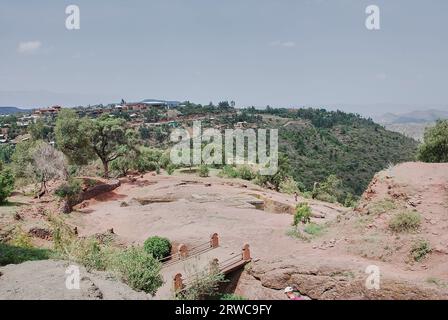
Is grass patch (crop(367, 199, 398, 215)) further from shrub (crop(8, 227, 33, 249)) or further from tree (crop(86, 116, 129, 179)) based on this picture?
tree (crop(86, 116, 129, 179))

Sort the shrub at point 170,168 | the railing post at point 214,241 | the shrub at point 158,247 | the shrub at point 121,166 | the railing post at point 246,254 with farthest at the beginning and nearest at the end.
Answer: the shrub at point 170,168, the shrub at point 121,166, the railing post at point 214,241, the shrub at point 158,247, the railing post at point 246,254

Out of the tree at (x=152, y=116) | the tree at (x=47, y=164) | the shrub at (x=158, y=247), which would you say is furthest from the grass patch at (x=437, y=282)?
the tree at (x=152, y=116)

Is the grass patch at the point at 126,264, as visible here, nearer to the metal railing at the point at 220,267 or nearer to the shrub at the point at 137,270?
the shrub at the point at 137,270

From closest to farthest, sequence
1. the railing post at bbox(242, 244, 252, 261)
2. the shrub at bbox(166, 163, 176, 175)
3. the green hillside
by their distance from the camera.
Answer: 1. the railing post at bbox(242, 244, 252, 261)
2. the shrub at bbox(166, 163, 176, 175)
3. the green hillside

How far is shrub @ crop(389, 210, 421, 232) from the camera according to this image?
1554 cm

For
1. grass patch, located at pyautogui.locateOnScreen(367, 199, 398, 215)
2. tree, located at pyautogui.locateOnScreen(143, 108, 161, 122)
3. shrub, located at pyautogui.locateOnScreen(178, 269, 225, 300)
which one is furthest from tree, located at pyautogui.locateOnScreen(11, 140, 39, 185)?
tree, located at pyautogui.locateOnScreen(143, 108, 161, 122)

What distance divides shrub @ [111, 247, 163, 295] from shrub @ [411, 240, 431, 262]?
9.11 m

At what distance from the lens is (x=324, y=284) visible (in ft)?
46.8

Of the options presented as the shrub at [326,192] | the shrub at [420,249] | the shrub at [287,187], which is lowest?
the shrub at [326,192]

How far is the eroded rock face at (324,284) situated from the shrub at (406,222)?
333cm

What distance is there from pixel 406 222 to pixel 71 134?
2624 cm

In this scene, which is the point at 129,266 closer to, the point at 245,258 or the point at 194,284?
the point at 194,284

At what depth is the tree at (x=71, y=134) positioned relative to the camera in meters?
32.3
